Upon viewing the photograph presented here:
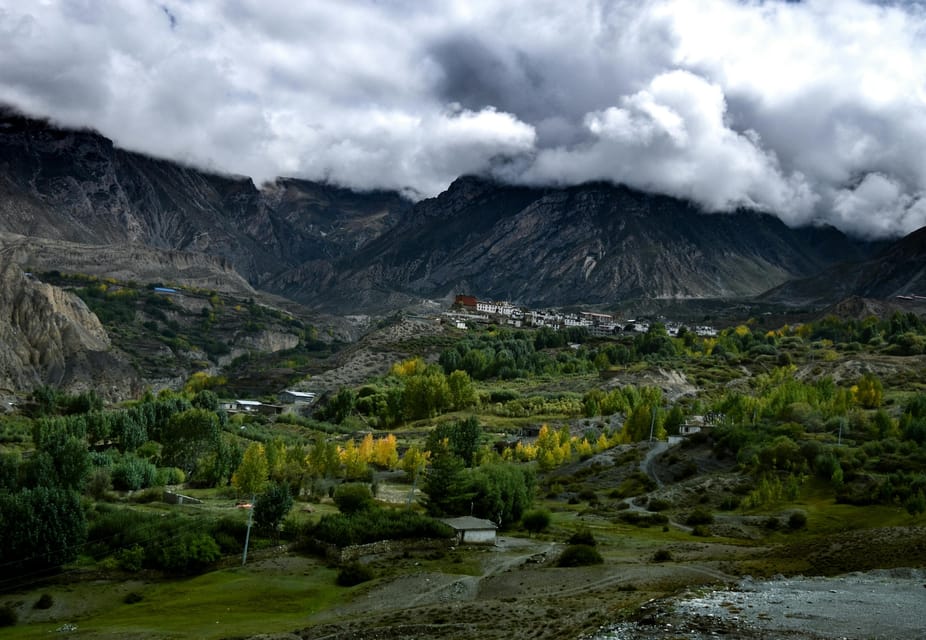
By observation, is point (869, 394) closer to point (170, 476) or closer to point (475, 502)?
point (475, 502)

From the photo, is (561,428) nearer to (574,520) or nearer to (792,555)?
(574,520)

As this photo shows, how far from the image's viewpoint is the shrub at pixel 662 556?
170 feet

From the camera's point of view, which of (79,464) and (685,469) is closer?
(79,464)

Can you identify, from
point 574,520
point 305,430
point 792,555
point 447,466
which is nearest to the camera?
point 792,555

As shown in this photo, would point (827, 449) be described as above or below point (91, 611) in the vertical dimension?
above

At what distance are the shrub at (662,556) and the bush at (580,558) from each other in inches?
127

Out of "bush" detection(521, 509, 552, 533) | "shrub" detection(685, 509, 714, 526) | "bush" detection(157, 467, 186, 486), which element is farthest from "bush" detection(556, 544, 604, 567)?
"bush" detection(157, 467, 186, 486)

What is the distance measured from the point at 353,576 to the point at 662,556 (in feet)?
60.1

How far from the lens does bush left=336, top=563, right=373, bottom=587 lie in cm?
5081

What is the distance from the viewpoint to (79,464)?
76.1 metres

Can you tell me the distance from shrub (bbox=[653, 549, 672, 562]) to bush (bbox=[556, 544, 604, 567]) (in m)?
3.23

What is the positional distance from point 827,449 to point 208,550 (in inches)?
2344

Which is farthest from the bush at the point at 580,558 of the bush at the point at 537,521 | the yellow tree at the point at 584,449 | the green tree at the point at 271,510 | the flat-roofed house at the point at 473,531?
the yellow tree at the point at 584,449

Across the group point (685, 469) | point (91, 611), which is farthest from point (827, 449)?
point (91, 611)
